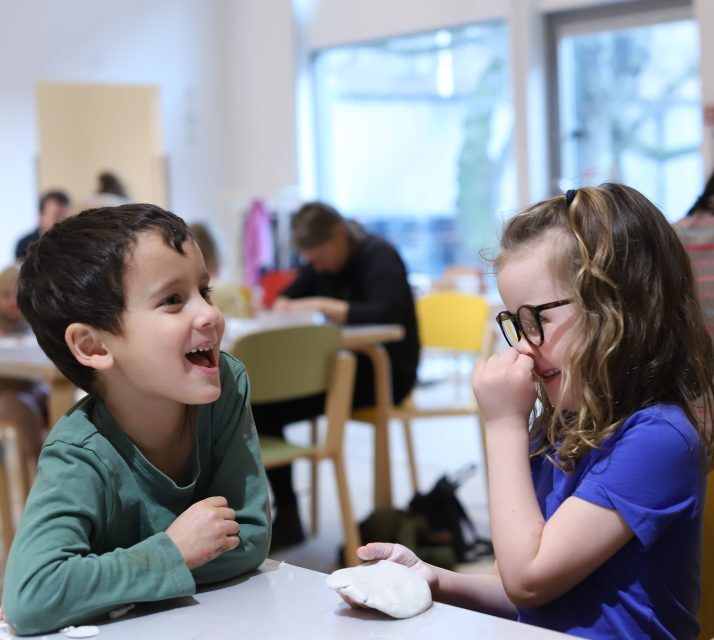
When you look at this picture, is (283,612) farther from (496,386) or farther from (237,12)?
(237,12)

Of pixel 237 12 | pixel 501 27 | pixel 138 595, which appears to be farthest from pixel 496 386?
pixel 237 12

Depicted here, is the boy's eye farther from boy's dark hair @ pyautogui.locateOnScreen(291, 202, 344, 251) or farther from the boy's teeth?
boy's dark hair @ pyautogui.locateOnScreen(291, 202, 344, 251)

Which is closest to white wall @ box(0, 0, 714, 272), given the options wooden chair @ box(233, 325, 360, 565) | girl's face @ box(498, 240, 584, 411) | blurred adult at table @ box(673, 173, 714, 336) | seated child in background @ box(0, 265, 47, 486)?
seated child in background @ box(0, 265, 47, 486)

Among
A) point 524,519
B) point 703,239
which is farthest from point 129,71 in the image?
point 524,519

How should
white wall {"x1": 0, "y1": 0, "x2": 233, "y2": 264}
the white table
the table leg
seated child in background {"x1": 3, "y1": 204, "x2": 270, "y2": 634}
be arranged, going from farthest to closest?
white wall {"x1": 0, "y1": 0, "x2": 233, "y2": 264} < the table leg < seated child in background {"x1": 3, "y1": 204, "x2": 270, "y2": 634} < the white table

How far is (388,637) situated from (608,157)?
19.2 ft

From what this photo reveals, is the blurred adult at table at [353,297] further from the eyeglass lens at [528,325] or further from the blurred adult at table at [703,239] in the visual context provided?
the eyeglass lens at [528,325]

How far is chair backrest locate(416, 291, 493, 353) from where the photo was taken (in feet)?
13.1

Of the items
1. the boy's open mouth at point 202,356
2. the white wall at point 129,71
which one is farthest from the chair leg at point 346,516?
the white wall at point 129,71

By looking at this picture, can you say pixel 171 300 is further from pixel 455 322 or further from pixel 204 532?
pixel 455 322

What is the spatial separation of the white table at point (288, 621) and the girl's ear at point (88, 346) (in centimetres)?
27

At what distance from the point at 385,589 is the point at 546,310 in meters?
0.35

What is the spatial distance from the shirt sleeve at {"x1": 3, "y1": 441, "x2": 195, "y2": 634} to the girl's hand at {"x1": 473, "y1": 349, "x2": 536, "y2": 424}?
36 centimetres

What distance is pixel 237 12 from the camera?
8164mm
